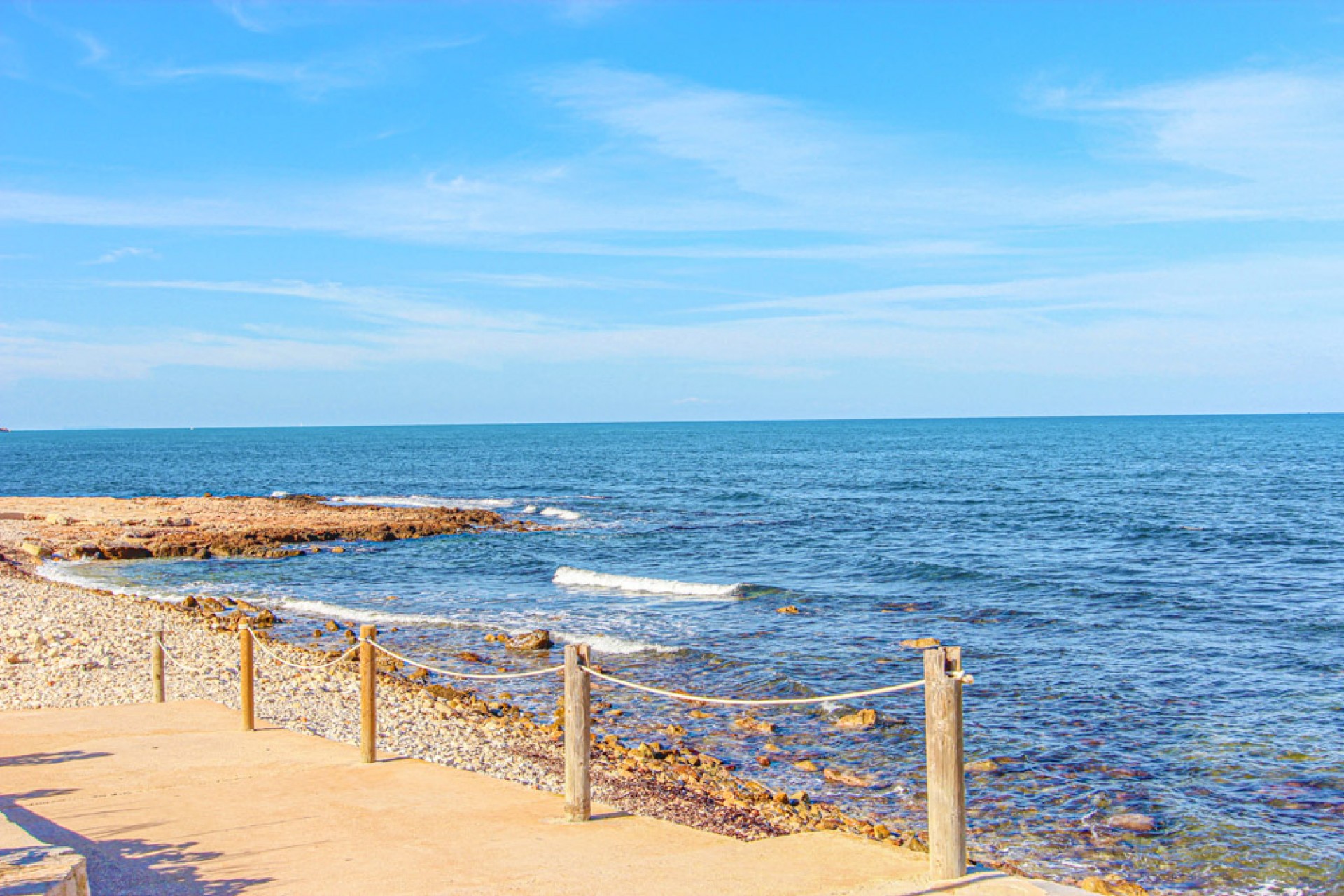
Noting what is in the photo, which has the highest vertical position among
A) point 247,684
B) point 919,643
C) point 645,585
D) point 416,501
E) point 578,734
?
point 578,734

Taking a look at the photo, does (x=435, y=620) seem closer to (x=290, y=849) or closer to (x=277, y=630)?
(x=277, y=630)

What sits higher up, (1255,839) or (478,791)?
(478,791)

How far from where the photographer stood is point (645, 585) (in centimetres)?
2677

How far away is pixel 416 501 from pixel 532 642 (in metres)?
37.9

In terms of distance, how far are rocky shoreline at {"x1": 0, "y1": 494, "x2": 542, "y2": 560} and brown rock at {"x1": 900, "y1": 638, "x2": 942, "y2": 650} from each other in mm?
22909

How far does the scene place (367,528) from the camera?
128 ft

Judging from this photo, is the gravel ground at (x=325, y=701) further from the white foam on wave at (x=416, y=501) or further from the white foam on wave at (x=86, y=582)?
the white foam on wave at (x=416, y=501)

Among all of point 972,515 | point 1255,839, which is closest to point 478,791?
point 1255,839

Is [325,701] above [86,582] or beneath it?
above

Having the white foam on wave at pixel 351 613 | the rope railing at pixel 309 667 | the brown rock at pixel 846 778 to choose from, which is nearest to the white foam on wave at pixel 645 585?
the white foam on wave at pixel 351 613

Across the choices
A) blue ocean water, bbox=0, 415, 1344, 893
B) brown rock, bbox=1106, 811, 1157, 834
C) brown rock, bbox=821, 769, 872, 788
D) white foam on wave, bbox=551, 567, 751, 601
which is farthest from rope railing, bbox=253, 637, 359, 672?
white foam on wave, bbox=551, 567, 751, 601

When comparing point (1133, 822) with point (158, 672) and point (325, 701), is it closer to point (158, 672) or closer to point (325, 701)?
point (325, 701)

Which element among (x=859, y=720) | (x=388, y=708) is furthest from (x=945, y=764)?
(x=388, y=708)

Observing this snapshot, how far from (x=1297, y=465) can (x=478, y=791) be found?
A: 80.9 metres
